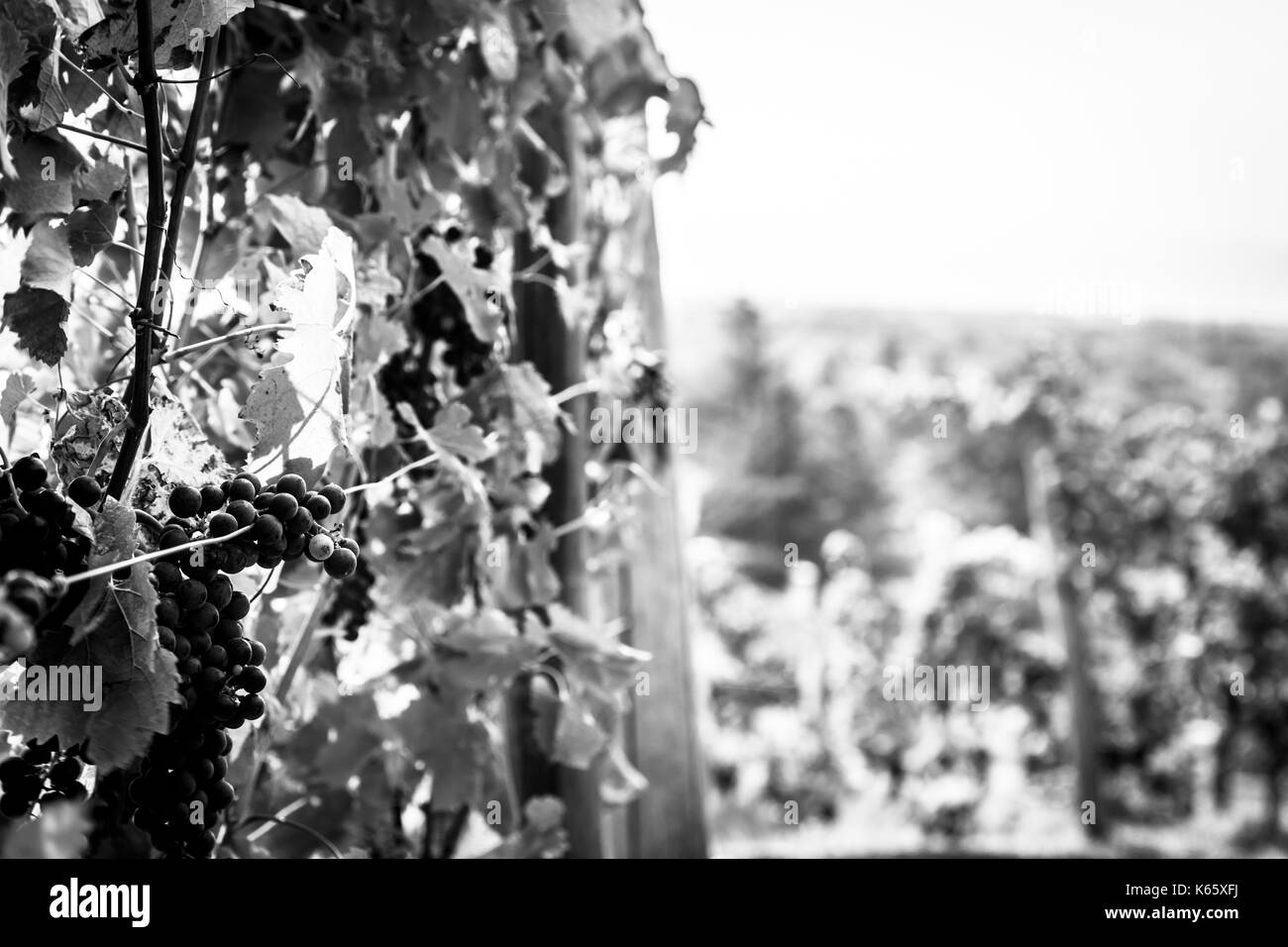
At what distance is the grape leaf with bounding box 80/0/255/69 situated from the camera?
2.57 ft

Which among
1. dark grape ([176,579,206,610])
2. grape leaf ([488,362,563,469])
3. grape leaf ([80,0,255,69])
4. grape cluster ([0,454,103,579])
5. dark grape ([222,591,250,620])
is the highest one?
grape leaf ([80,0,255,69])

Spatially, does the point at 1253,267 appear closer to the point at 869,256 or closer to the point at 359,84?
the point at 869,256

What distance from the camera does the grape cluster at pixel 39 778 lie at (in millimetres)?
736

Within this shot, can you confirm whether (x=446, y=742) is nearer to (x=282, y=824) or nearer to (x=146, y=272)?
(x=282, y=824)

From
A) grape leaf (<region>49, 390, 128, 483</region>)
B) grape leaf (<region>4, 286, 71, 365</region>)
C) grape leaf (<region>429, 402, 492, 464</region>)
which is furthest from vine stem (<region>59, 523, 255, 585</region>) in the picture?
grape leaf (<region>429, 402, 492, 464</region>)

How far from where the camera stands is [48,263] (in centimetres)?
87

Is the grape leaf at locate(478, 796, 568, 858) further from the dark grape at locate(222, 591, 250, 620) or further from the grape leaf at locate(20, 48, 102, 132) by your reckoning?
the grape leaf at locate(20, 48, 102, 132)

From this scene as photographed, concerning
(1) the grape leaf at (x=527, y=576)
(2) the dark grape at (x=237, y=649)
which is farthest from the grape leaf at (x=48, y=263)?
(1) the grape leaf at (x=527, y=576)

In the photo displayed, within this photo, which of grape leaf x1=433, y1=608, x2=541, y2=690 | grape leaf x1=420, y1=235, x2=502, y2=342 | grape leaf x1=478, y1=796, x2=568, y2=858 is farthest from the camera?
grape leaf x1=478, y1=796, x2=568, y2=858

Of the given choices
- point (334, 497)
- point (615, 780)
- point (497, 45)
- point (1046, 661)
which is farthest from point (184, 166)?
point (1046, 661)

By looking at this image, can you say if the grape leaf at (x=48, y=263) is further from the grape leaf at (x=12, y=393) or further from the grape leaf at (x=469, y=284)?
the grape leaf at (x=469, y=284)

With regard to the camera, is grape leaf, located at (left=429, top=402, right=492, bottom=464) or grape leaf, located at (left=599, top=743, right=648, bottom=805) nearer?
grape leaf, located at (left=429, top=402, right=492, bottom=464)

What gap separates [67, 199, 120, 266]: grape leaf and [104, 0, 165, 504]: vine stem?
171 millimetres
